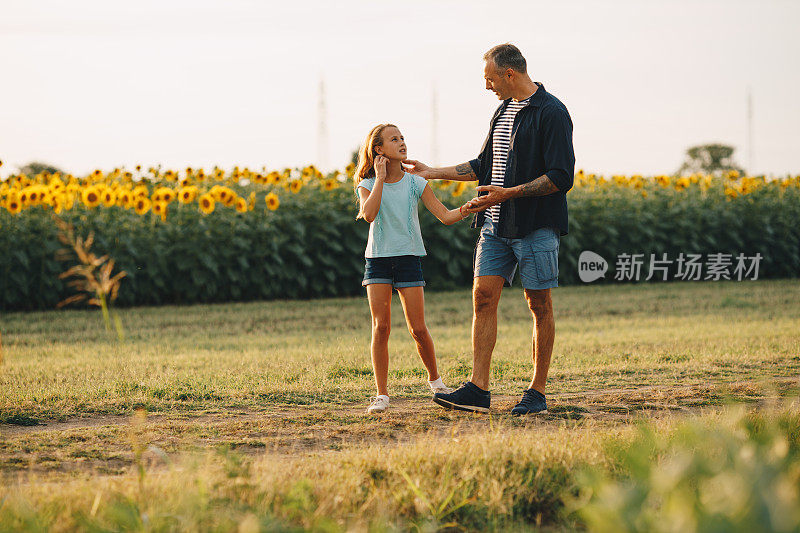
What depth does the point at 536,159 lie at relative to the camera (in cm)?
513

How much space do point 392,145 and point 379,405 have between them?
1568 mm

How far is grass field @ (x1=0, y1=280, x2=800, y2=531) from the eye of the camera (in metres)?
3.27

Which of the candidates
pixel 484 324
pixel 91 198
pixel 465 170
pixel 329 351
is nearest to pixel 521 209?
pixel 465 170

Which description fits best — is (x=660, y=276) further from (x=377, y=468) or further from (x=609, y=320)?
(x=377, y=468)

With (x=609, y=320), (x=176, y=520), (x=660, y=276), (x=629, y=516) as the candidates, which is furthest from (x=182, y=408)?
(x=660, y=276)

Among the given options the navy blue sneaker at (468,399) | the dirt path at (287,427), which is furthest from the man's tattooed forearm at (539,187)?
the dirt path at (287,427)

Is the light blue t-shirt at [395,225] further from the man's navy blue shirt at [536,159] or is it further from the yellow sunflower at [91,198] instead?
the yellow sunflower at [91,198]

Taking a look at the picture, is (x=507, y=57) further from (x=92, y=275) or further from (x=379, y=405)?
(x=92, y=275)

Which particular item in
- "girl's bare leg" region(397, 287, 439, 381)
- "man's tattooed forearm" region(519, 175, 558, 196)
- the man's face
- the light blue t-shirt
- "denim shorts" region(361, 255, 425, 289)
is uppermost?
the man's face

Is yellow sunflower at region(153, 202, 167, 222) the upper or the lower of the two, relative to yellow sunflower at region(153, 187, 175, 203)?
lower

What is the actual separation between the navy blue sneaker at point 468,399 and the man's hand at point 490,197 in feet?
3.41

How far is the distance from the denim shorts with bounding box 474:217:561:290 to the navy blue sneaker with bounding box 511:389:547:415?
642mm

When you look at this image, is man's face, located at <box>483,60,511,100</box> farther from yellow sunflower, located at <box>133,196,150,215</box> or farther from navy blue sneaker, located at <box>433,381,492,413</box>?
yellow sunflower, located at <box>133,196,150,215</box>

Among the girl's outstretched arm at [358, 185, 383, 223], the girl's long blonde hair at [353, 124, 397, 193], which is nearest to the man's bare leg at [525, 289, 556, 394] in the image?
the girl's outstretched arm at [358, 185, 383, 223]
